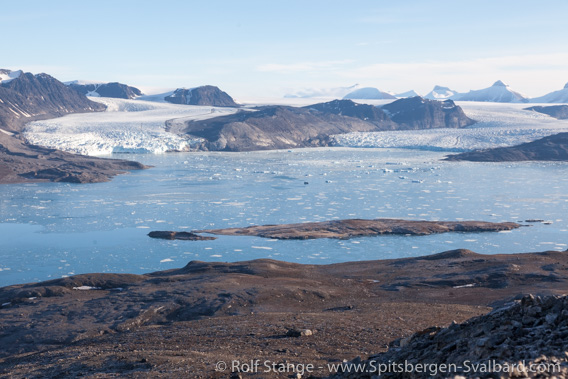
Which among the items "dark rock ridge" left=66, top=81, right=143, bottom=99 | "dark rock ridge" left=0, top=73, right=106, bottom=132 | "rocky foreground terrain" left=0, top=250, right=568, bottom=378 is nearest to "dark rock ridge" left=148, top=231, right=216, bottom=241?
"rocky foreground terrain" left=0, top=250, right=568, bottom=378

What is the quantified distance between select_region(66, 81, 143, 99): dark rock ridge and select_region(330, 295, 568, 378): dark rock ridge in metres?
65.1

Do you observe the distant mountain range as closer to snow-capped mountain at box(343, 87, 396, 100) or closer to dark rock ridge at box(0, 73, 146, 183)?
snow-capped mountain at box(343, 87, 396, 100)

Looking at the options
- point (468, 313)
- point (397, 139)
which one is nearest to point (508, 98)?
point (397, 139)

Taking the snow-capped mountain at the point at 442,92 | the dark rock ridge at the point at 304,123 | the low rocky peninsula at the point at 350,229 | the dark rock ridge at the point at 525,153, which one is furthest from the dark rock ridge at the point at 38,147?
the snow-capped mountain at the point at 442,92

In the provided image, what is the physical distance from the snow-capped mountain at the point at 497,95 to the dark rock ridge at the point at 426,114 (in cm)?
2728

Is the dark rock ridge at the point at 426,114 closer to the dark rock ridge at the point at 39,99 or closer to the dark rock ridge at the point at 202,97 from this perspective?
the dark rock ridge at the point at 202,97

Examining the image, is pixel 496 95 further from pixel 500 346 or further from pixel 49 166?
pixel 500 346

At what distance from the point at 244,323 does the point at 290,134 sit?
141 ft

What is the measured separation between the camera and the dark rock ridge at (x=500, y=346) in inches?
137

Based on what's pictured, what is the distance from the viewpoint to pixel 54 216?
1928 cm

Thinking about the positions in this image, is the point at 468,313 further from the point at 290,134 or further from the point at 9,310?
the point at 290,134

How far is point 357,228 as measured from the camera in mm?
16828

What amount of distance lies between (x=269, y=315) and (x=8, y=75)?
5793cm

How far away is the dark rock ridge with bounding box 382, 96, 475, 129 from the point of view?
56562 mm
